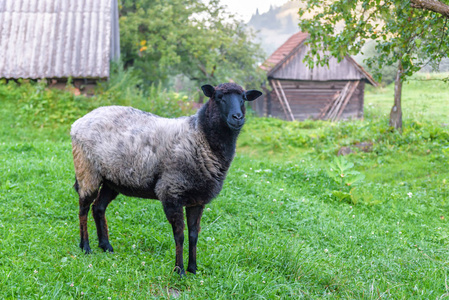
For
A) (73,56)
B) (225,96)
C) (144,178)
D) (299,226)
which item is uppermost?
(73,56)

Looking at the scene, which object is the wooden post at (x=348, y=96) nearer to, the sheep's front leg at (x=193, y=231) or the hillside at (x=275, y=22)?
the sheep's front leg at (x=193, y=231)

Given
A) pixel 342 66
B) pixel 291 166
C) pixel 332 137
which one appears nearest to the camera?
pixel 291 166

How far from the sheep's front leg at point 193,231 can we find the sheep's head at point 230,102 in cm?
104

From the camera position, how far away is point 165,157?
4.35 meters

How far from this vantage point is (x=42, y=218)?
5316 millimetres

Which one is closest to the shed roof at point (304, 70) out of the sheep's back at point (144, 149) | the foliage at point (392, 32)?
the foliage at point (392, 32)

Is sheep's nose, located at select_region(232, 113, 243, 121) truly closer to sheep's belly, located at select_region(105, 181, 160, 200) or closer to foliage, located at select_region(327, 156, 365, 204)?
sheep's belly, located at select_region(105, 181, 160, 200)

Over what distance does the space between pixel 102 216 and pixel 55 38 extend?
10581 millimetres

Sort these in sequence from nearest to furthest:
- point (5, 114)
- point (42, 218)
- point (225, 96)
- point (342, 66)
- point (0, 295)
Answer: point (0, 295) → point (225, 96) → point (42, 218) → point (5, 114) → point (342, 66)

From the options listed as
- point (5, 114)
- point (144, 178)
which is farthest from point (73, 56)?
point (144, 178)

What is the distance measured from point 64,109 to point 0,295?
9450 mm

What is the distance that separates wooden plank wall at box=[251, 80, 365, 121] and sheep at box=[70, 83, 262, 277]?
63.6ft

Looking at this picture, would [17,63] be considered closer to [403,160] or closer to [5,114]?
[5,114]

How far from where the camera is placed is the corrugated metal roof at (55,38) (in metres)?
12.8
